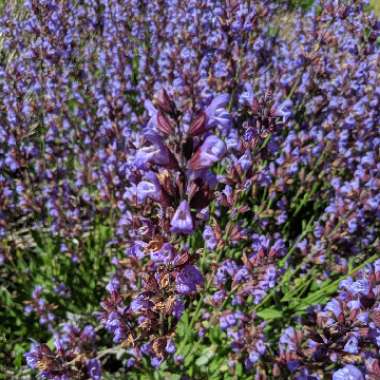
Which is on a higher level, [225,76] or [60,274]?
[225,76]

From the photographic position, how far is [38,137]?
141 inches

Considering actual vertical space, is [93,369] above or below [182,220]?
below

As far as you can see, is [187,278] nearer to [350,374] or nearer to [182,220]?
[182,220]

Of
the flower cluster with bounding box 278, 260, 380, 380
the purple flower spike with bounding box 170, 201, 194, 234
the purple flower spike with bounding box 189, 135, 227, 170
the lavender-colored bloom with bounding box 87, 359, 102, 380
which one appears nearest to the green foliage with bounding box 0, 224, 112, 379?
the lavender-colored bloom with bounding box 87, 359, 102, 380

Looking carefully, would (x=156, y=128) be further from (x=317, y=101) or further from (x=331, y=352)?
(x=317, y=101)

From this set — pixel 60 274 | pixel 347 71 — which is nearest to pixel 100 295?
pixel 60 274

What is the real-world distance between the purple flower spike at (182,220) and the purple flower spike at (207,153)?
0.42 feet

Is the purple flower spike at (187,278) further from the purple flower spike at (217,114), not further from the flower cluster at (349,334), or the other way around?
the flower cluster at (349,334)

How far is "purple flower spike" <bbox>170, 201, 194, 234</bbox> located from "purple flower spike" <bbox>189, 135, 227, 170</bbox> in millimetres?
129

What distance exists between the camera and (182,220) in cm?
124

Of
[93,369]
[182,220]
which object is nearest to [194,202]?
[182,220]

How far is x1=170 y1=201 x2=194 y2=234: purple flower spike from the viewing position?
1.23m

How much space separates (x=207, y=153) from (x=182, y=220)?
22 cm

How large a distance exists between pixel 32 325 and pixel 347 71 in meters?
3.29
